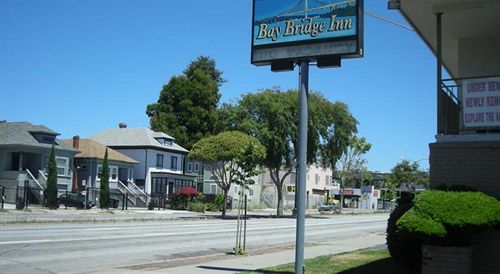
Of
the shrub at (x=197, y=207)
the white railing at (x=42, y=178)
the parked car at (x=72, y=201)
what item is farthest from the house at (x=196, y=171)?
the parked car at (x=72, y=201)

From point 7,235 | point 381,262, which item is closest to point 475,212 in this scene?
point 381,262

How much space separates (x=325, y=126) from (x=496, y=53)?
1458 inches

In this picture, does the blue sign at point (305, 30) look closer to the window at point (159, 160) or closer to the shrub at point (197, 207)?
the shrub at point (197, 207)

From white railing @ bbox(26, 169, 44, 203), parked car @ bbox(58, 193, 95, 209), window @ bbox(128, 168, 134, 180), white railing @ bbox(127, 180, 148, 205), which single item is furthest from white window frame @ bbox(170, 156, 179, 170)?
parked car @ bbox(58, 193, 95, 209)

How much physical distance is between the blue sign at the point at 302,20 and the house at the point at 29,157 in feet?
135

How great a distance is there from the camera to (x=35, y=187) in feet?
154

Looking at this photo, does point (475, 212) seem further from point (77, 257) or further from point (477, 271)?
point (77, 257)

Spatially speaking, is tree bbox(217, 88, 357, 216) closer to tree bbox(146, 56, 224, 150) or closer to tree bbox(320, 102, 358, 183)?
tree bbox(320, 102, 358, 183)

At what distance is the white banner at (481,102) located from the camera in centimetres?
942

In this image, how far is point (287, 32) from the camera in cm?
1085

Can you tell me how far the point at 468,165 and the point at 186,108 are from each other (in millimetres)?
75664

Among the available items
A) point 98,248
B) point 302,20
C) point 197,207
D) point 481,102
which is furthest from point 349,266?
point 197,207

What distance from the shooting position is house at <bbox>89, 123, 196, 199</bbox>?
2448 inches

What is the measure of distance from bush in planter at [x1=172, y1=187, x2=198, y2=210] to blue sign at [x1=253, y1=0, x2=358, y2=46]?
4345 cm
